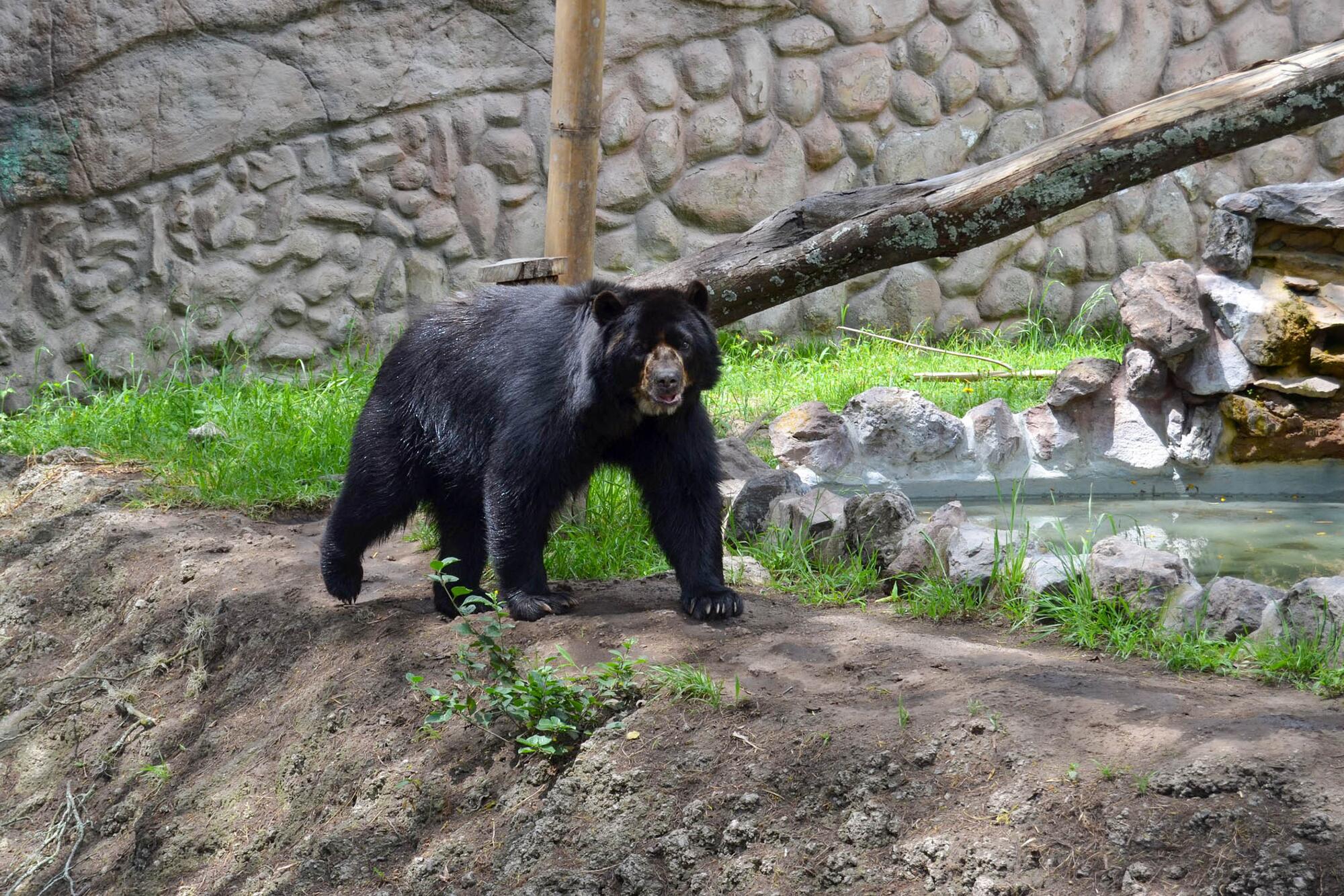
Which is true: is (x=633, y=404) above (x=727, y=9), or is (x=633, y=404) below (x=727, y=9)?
below

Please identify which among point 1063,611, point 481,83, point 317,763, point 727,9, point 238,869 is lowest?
point 238,869

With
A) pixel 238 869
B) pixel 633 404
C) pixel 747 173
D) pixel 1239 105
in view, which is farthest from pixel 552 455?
pixel 747 173

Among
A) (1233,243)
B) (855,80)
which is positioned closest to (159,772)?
(1233,243)

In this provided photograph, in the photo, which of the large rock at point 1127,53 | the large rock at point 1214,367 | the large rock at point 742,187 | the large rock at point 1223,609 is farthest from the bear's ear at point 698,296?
the large rock at point 1127,53

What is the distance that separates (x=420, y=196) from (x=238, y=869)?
4.71 metres

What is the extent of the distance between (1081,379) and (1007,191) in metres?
2.46

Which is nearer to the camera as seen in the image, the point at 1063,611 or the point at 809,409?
the point at 1063,611

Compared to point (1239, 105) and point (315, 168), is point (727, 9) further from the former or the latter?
point (1239, 105)

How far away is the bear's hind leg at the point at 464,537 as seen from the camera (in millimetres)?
4406

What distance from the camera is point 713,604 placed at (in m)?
3.77

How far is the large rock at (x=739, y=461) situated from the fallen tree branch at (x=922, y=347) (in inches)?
82.4

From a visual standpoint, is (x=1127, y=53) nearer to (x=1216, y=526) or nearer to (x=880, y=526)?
(x=1216, y=526)

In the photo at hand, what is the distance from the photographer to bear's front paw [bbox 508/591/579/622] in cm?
388

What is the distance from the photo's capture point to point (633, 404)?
3.84 meters
